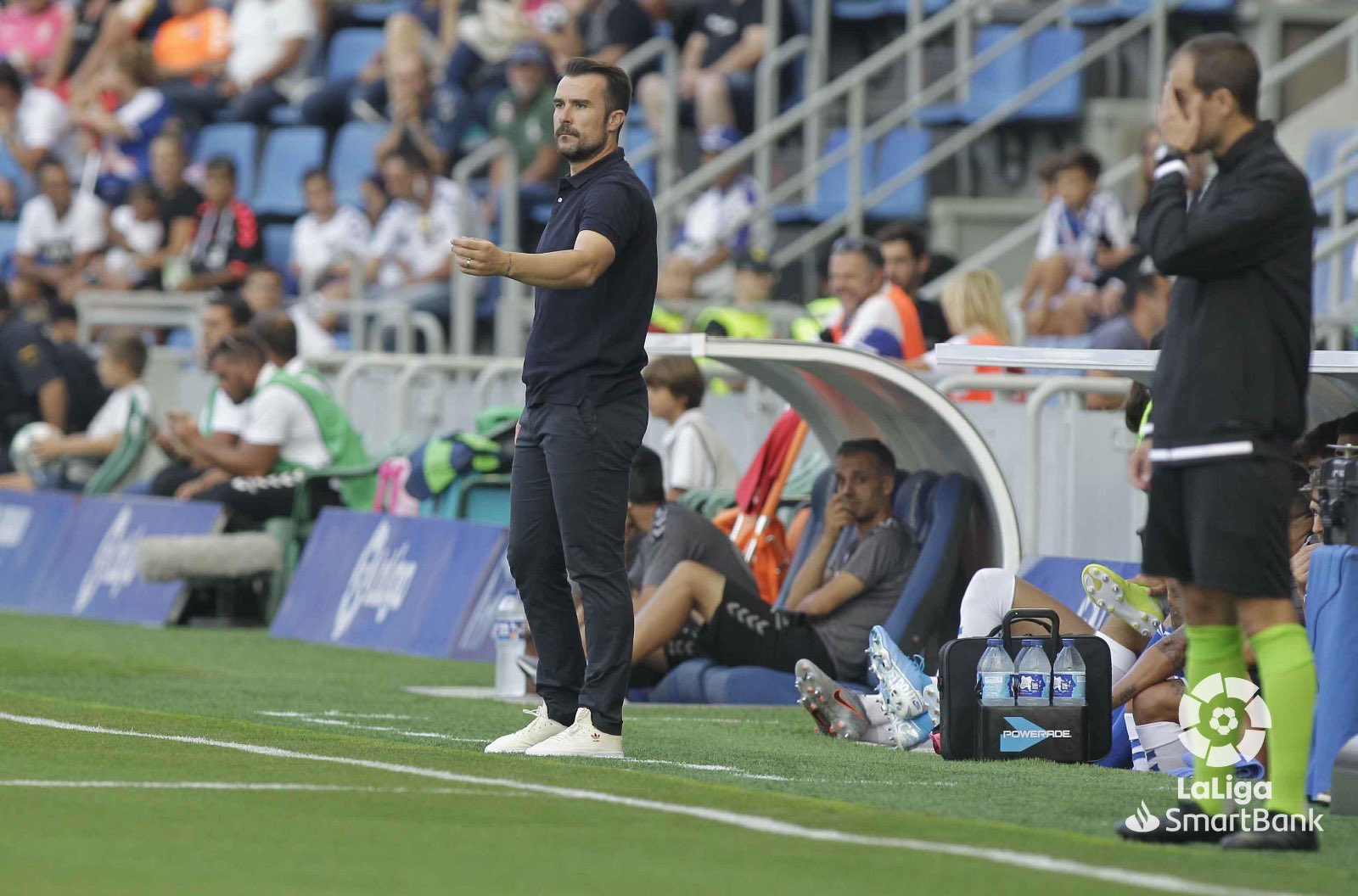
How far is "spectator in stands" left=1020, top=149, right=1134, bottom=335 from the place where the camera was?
15.4m

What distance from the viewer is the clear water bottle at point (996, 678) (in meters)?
8.24

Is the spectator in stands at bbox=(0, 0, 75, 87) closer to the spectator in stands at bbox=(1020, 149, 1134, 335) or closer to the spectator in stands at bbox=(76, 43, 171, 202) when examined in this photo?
the spectator in stands at bbox=(76, 43, 171, 202)

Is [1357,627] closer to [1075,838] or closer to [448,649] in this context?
[1075,838]

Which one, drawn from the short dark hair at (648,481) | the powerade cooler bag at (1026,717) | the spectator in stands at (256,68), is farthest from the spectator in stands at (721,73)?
the powerade cooler bag at (1026,717)

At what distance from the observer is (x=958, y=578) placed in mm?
10422

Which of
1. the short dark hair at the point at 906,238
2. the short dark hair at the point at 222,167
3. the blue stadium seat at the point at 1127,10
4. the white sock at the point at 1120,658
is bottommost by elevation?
the white sock at the point at 1120,658

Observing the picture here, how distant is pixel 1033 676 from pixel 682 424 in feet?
15.8

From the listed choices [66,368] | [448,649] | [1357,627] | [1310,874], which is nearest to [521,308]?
[66,368]

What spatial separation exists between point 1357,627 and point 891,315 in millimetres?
5995

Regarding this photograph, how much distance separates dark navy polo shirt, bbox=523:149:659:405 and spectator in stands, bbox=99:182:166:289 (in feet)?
48.6

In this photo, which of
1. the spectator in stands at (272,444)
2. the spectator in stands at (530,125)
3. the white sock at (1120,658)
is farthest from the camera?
the spectator in stands at (530,125)

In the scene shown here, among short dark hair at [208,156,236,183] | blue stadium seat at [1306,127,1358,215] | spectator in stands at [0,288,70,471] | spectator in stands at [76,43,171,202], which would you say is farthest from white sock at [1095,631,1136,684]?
spectator in stands at [76,43,171,202]

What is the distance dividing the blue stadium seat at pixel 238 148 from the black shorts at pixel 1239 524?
18.5m

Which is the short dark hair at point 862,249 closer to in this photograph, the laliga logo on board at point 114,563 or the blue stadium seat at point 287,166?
the laliga logo on board at point 114,563
